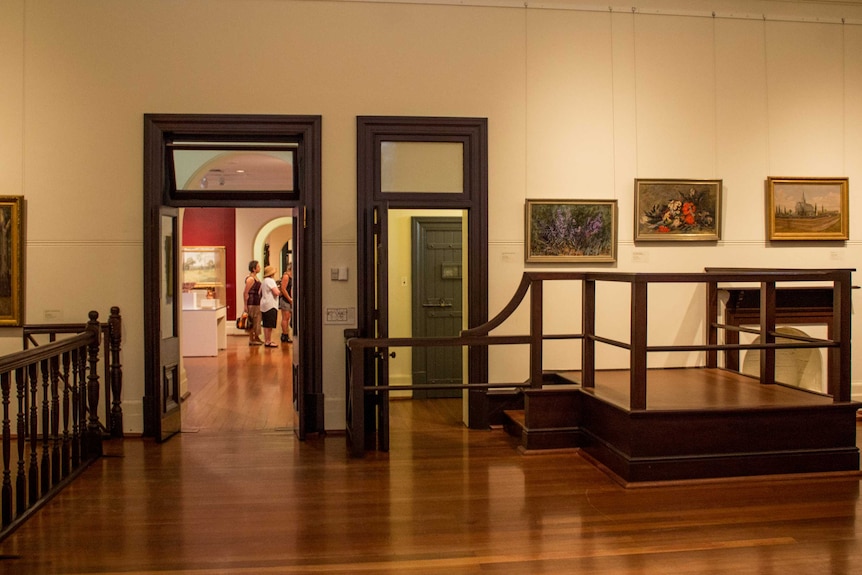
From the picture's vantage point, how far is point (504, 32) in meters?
7.26

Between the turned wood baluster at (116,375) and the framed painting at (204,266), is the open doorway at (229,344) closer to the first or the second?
the framed painting at (204,266)

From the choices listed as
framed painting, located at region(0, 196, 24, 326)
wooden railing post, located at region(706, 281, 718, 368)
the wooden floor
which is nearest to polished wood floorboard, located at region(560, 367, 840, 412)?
wooden railing post, located at region(706, 281, 718, 368)

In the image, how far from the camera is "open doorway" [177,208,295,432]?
318 inches

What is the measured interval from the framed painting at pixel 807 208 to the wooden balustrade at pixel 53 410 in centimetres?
648

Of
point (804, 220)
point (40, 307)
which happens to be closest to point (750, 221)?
point (804, 220)

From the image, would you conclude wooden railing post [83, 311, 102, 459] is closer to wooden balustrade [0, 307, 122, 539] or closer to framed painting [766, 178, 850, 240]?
wooden balustrade [0, 307, 122, 539]

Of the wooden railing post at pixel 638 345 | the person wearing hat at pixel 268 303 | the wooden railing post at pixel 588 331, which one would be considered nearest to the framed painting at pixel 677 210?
the wooden railing post at pixel 588 331

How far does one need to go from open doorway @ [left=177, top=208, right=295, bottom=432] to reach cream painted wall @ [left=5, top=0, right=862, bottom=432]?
1.20 meters

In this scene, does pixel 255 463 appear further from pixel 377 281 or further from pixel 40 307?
pixel 40 307

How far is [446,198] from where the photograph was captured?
7.18m

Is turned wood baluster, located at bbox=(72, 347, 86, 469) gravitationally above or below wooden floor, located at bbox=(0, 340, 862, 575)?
above

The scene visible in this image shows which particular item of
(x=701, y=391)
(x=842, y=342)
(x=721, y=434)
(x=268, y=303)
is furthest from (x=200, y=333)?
(x=842, y=342)

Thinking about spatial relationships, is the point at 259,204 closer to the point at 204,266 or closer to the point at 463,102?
the point at 463,102

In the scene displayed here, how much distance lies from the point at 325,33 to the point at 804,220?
17.0 feet
